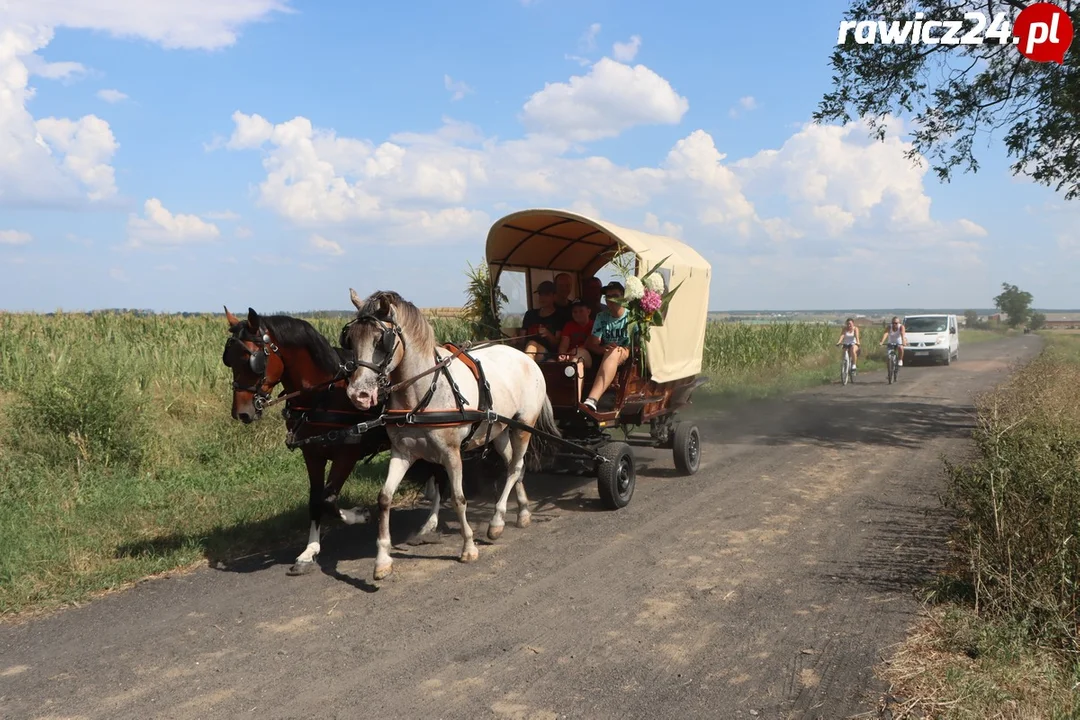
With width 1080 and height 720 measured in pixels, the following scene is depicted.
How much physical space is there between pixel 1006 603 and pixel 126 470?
26.9ft

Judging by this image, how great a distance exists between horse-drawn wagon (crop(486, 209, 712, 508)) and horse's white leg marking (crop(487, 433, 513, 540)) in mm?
927

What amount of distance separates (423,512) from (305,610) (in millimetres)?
2649

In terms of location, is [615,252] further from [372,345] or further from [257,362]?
[257,362]

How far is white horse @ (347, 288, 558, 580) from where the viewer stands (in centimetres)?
542

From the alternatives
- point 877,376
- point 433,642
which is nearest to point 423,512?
point 433,642

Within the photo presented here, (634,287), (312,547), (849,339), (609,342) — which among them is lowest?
(312,547)

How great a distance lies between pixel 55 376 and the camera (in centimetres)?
890

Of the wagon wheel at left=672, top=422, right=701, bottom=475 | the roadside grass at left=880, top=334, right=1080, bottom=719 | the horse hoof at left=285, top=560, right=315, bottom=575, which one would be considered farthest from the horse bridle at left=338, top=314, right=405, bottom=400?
the wagon wheel at left=672, top=422, right=701, bottom=475

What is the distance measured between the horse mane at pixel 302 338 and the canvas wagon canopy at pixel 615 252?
2.86m

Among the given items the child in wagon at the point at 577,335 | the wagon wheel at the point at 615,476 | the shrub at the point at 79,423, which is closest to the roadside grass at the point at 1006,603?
the wagon wheel at the point at 615,476

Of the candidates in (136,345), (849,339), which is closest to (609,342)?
(136,345)

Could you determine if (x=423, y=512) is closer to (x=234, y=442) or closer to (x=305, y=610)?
(x=305, y=610)

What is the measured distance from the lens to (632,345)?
311 inches

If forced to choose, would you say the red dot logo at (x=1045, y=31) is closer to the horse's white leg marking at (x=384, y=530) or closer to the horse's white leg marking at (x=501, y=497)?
the horse's white leg marking at (x=501, y=497)
